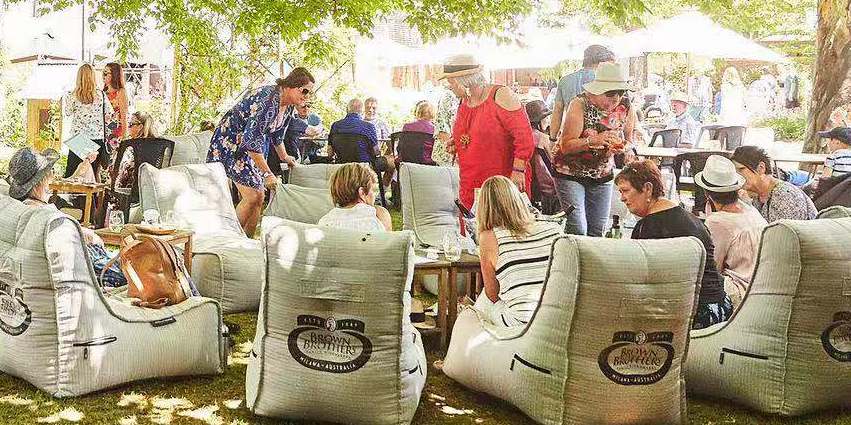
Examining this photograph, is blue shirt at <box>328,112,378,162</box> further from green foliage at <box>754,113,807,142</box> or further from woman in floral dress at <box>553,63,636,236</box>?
green foliage at <box>754,113,807,142</box>

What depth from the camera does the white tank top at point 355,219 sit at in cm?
500

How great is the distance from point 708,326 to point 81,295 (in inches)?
112

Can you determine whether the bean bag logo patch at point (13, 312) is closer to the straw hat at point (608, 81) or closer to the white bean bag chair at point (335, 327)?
the white bean bag chair at point (335, 327)

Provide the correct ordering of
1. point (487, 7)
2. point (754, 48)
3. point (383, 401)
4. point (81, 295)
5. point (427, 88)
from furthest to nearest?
point (427, 88), point (754, 48), point (487, 7), point (81, 295), point (383, 401)

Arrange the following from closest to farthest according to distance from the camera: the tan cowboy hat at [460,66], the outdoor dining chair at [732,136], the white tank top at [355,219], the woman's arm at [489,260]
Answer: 1. the woman's arm at [489,260]
2. the white tank top at [355,219]
3. the tan cowboy hat at [460,66]
4. the outdoor dining chair at [732,136]

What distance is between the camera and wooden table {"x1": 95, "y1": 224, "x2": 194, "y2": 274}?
5718 mm

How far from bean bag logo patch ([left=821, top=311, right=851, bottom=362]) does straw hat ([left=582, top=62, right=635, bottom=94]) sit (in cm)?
235

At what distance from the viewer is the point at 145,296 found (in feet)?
16.3

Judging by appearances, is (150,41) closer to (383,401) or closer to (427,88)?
(427,88)

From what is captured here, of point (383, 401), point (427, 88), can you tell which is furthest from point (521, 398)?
point (427, 88)

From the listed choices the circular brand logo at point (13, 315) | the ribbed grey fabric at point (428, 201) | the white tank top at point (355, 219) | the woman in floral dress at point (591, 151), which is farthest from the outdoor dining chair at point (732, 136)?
the circular brand logo at point (13, 315)

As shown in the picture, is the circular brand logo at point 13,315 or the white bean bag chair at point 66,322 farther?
the circular brand logo at point 13,315

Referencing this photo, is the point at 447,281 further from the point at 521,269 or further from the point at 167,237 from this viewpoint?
the point at 167,237

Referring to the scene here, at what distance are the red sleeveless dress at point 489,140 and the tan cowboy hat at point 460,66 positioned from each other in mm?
186
